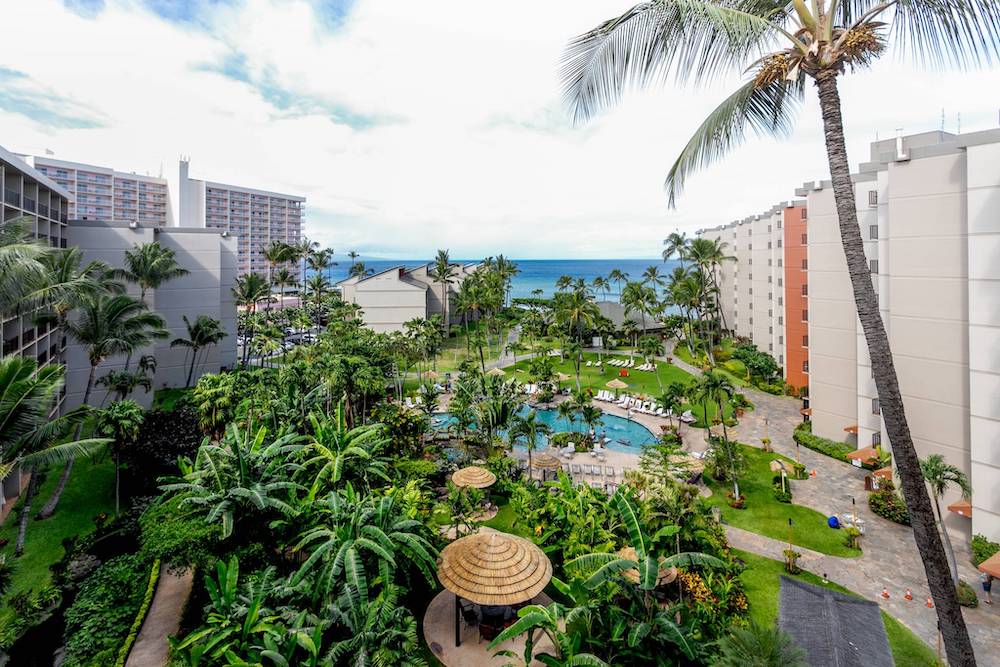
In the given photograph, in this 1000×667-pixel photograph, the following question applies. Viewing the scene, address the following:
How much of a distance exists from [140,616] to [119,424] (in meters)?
9.03

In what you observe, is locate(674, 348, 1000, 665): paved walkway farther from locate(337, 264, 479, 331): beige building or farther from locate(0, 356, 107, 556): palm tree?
locate(337, 264, 479, 331): beige building

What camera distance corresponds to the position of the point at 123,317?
2420 cm

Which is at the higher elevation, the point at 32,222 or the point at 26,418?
the point at 32,222

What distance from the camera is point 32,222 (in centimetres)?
2205

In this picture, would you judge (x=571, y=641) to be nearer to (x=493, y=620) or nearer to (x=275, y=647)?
(x=493, y=620)

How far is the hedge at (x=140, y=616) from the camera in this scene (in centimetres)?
1187

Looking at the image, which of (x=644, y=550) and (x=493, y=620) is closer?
(x=644, y=550)

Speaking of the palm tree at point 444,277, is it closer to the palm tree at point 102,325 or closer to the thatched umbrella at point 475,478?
the palm tree at point 102,325

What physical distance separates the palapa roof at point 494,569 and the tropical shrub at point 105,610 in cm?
853

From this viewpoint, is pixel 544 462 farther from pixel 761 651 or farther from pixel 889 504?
pixel 761 651

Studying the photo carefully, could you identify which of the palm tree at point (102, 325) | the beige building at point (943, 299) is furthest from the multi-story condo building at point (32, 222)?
the beige building at point (943, 299)

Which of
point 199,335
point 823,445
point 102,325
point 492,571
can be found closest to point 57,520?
point 102,325

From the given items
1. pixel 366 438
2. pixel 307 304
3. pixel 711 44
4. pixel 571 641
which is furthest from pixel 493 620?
pixel 307 304

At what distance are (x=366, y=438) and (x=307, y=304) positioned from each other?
47809 mm
